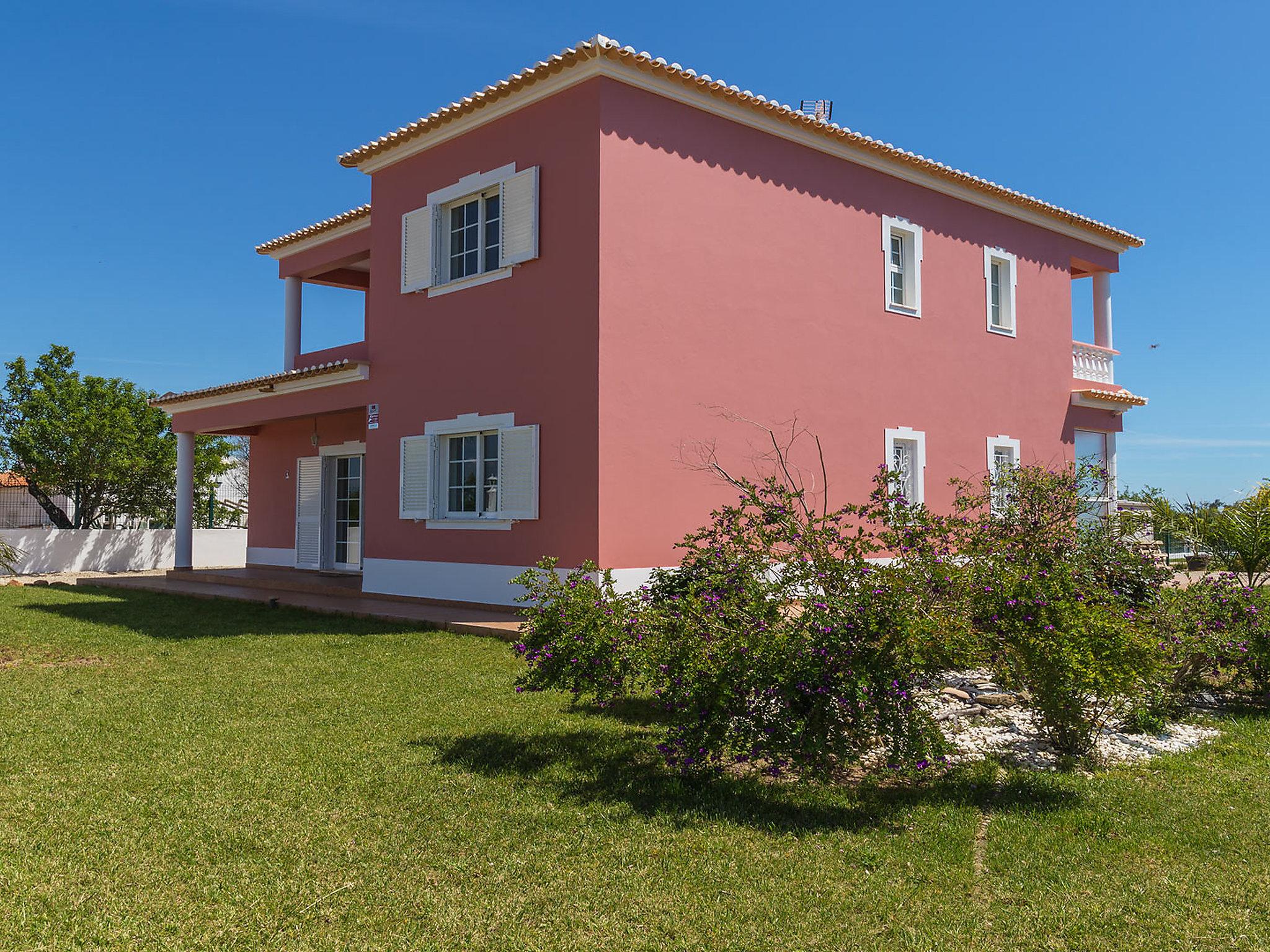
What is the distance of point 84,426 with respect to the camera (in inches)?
806

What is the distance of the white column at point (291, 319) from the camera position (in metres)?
16.3

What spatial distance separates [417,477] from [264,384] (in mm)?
3838

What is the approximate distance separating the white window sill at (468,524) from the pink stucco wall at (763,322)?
1.59 metres

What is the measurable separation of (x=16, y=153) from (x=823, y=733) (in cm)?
2058

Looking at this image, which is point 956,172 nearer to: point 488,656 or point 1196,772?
point 488,656

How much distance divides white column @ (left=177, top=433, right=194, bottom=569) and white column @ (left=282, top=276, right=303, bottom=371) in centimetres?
264

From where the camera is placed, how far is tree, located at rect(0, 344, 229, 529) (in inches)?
805

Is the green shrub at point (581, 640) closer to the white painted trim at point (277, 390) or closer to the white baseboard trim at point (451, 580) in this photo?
the white baseboard trim at point (451, 580)

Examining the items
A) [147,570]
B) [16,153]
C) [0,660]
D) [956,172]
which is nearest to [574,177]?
[956,172]

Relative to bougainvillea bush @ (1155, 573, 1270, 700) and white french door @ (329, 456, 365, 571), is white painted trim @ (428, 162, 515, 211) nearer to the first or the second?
white french door @ (329, 456, 365, 571)

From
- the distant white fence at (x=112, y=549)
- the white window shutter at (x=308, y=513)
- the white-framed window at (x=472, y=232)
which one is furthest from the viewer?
the distant white fence at (x=112, y=549)

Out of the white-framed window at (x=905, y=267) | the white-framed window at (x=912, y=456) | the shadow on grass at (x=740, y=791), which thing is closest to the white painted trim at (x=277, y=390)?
the white-framed window at (x=912, y=456)

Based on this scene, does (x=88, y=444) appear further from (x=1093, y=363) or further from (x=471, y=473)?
(x=1093, y=363)

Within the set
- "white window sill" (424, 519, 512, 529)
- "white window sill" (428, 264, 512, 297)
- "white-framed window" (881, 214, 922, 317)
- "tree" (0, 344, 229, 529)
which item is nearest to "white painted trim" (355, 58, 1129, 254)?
"white-framed window" (881, 214, 922, 317)
